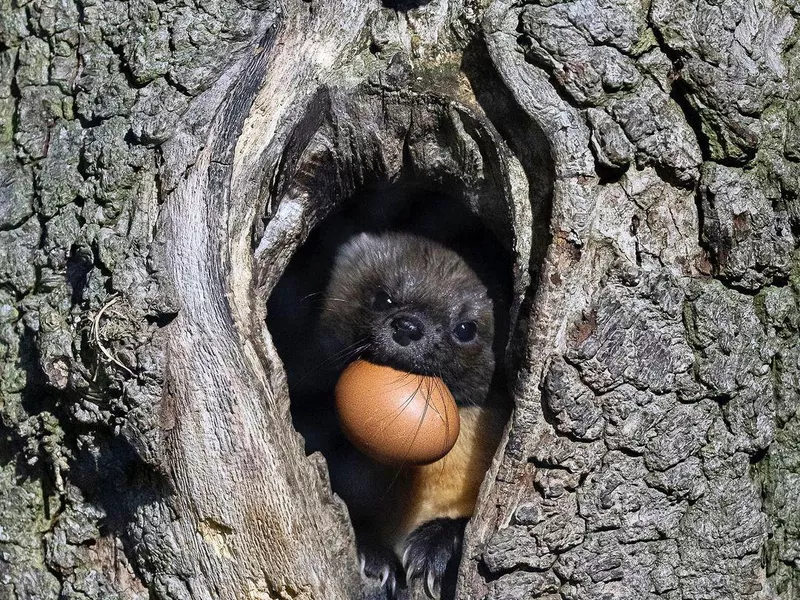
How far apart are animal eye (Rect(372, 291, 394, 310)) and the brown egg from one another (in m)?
0.53

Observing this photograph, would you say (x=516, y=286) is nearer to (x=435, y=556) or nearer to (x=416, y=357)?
(x=416, y=357)

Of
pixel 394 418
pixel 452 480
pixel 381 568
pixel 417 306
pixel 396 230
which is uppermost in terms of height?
pixel 396 230

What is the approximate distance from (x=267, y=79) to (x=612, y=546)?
1726 millimetres

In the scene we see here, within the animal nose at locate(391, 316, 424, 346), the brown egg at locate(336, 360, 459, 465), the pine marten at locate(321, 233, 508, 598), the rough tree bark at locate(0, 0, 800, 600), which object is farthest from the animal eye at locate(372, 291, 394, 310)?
the rough tree bark at locate(0, 0, 800, 600)

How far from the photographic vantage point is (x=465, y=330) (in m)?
4.00

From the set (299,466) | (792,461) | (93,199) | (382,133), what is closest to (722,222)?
(792,461)

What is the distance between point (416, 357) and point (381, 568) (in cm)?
82

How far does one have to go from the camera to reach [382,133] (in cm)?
314

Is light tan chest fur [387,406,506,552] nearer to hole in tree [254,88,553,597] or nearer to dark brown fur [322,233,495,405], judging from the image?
hole in tree [254,88,553,597]

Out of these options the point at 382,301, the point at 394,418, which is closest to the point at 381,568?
the point at 394,418

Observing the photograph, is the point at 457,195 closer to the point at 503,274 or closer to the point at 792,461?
the point at 503,274

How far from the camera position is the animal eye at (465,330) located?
3.99 metres

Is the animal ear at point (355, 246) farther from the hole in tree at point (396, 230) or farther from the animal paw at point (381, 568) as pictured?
the animal paw at point (381, 568)

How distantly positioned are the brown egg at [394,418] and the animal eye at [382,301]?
535 millimetres
